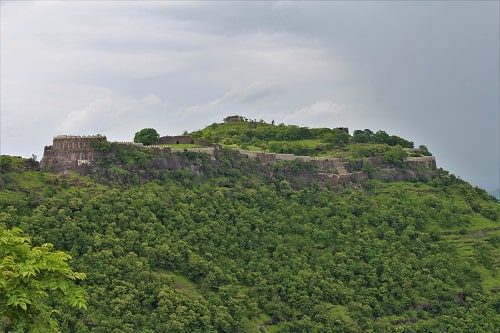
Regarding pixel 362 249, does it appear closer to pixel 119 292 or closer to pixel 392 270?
pixel 392 270

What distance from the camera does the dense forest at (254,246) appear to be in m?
61.2

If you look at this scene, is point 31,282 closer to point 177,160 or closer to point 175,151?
point 177,160

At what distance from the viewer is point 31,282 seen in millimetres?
15094

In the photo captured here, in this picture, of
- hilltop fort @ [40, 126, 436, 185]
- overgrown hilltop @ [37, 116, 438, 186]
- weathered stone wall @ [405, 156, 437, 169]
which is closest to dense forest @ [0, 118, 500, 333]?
overgrown hilltop @ [37, 116, 438, 186]

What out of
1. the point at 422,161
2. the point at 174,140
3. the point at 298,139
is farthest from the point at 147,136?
the point at 422,161

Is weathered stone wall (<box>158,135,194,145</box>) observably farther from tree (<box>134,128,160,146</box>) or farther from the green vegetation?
the green vegetation

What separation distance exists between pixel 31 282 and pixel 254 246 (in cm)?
6058

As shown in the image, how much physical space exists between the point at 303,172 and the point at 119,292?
36.7 m

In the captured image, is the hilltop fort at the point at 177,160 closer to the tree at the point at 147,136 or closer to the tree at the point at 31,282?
the tree at the point at 147,136

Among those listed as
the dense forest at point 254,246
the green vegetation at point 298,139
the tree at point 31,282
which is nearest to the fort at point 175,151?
the dense forest at point 254,246

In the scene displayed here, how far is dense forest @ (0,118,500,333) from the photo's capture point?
61188 mm

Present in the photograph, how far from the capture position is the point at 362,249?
8044cm

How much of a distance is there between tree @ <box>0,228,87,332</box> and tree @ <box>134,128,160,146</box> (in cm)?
6900

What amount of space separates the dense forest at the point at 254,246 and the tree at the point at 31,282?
1499 inches
